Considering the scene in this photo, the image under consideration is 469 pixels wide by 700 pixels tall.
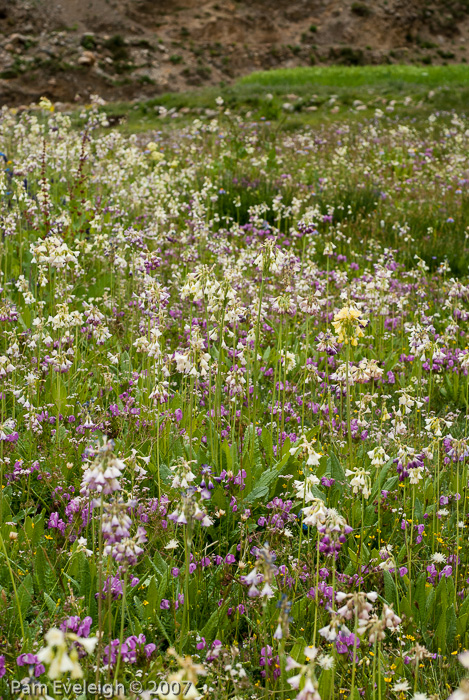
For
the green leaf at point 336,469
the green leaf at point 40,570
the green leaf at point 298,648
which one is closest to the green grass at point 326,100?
the green leaf at point 336,469

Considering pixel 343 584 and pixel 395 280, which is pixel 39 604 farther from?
pixel 395 280

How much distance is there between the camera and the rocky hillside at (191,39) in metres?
34.4

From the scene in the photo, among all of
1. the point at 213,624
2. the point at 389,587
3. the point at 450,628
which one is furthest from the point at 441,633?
the point at 213,624

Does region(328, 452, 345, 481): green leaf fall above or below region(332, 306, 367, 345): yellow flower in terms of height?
below

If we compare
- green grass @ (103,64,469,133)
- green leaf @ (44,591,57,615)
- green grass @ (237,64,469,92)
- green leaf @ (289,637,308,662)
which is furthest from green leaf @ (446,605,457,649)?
green grass @ (237,64,469,92)

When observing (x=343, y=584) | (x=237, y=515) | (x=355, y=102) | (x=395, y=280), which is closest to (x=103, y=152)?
(x=395, y=280)

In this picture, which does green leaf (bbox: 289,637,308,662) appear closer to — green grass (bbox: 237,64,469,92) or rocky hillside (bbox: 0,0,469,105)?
green grass (bbox: 237,64,469,92)

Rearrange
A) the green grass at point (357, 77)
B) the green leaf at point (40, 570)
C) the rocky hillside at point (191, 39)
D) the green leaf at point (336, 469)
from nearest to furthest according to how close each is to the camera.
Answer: the green leaf at point (40, 570) < the green leaf at point (336, 469) < the green grass at point (357, 77) < the rocky hillside at point (191, 39)

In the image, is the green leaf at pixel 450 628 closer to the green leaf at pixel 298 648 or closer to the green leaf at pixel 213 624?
the green leaf at pixel 298 648

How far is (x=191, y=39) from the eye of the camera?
1617 inches

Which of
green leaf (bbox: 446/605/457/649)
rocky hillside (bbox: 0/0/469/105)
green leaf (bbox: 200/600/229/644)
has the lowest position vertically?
green leaf (bbox: 446/605/457/649)

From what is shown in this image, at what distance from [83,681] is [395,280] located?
5.01m

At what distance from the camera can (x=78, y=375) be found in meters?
4.12

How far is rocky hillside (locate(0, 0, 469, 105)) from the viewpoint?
A: 34.4 metres
